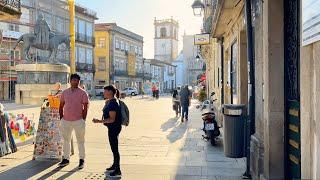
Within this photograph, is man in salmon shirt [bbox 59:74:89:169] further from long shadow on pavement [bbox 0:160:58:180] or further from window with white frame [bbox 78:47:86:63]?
window with white frame [bbox 78:47:86:63]

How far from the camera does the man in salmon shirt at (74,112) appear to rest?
25.1 feet

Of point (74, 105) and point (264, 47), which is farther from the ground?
point (264, 47)

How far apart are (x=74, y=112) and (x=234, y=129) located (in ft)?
9.46

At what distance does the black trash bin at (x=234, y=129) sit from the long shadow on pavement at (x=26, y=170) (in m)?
3.28

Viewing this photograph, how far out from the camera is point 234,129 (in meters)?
6.73

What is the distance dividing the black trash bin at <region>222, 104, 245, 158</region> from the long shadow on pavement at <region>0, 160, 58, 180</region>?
129 inches

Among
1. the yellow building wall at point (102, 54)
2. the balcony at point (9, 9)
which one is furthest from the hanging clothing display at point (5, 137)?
the yellow building wall at point (102, 54)

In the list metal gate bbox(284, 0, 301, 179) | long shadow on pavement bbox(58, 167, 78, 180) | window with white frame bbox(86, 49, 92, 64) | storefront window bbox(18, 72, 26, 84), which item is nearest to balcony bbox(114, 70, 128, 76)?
window with white frame bbox(86, 49, 92, 64)

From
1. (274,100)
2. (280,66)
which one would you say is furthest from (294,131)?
(280,66)

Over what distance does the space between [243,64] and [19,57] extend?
38.2 metres

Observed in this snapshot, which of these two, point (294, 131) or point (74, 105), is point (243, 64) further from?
point (294, 131)

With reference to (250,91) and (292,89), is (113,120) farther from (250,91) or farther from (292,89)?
(292,89)

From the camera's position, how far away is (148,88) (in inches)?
3211

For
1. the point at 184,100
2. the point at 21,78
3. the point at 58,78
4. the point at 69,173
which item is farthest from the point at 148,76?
the point at 69,173
